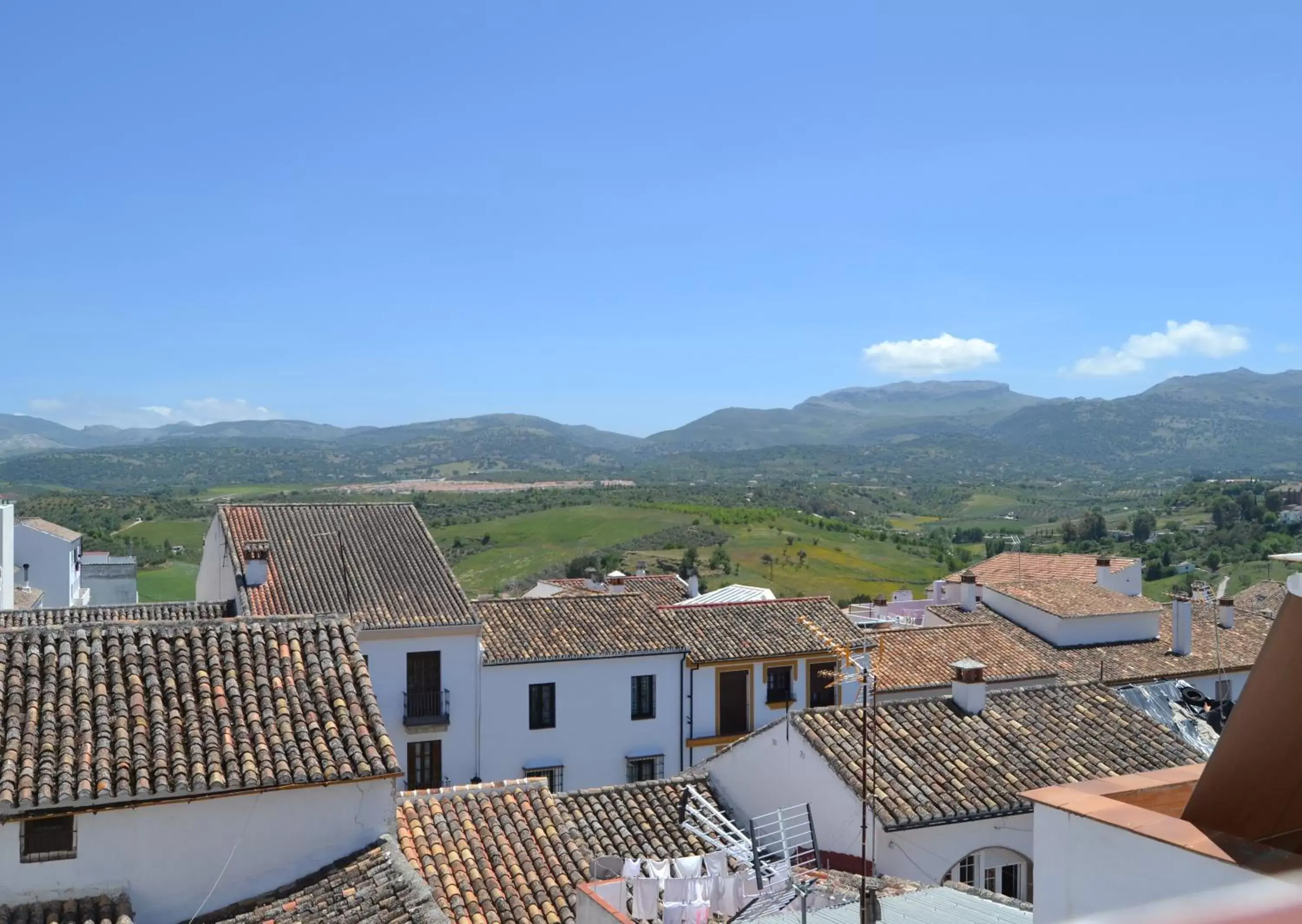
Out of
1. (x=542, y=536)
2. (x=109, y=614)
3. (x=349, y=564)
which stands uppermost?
(x=349, y=564)

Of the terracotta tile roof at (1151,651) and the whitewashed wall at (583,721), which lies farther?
the terracotta tile roof at (1151,651)

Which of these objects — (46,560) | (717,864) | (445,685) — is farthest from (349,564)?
(46,560)

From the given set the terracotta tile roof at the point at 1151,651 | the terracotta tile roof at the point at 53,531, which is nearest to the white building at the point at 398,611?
the terracotta tile roof at the point at 1151,651

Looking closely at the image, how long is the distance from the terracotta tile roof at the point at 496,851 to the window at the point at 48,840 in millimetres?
3505

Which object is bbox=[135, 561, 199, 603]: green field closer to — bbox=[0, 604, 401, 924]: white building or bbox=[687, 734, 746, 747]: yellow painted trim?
bbox=[687, 734, 746, 747]: yellow painted trim

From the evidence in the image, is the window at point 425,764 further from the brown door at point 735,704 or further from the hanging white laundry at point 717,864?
the hanging white laundry at point 717,864

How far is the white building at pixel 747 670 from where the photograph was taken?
24953mm

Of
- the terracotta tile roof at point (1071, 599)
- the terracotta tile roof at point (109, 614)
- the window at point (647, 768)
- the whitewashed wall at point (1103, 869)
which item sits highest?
the whitewashed wall at point (1103, 869)

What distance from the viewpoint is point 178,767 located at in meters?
9.92

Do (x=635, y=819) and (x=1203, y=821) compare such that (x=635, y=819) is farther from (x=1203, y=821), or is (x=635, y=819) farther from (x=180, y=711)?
(x=1203, y=821)

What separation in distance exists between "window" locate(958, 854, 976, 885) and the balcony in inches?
498

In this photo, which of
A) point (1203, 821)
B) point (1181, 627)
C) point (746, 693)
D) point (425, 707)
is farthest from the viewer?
point (1181, 627)

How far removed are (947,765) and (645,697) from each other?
37.0 ft

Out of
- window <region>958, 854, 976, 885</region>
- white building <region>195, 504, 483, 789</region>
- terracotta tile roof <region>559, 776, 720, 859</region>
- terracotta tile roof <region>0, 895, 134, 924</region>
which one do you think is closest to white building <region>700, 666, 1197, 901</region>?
window <region>958, 854, 976, 885</region>
